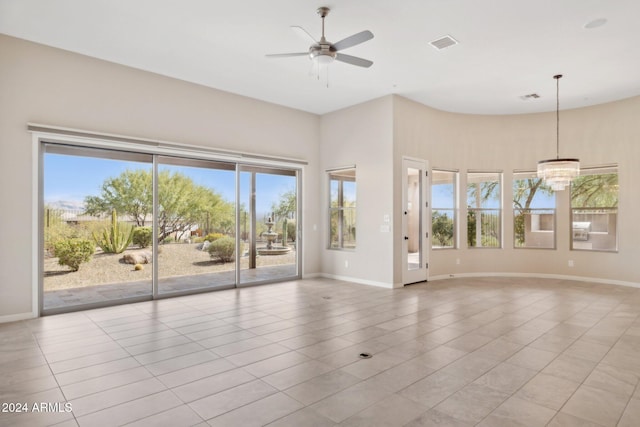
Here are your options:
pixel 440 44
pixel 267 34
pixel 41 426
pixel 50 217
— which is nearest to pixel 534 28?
pixel 440 44

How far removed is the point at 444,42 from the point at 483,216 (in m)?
4.64

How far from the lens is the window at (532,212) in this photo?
25.3 ft

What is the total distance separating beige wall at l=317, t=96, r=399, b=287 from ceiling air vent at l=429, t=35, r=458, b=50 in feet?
6.35

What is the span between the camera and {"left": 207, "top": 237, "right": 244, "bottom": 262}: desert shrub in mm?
6391

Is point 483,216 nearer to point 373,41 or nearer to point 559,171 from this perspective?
point 559,171

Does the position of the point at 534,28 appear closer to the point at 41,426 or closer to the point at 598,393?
the point at 598,393

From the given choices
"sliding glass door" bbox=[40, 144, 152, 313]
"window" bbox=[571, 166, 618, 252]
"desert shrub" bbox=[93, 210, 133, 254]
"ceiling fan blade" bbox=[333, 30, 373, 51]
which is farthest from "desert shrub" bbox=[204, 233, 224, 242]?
"window" bbox=[571, 166, 618, 252]

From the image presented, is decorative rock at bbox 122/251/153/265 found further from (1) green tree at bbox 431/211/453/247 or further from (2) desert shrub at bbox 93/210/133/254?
(1) green tree at bbox 431/211/453/247

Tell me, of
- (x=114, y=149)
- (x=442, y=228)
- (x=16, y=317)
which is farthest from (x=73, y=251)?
(x=442, y=228)

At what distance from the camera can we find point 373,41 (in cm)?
457

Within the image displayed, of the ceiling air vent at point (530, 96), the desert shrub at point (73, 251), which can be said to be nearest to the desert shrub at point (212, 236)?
the desert shrub at point (73, 251)

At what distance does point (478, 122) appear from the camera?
7965mm

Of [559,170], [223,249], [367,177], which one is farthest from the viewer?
[367,177]

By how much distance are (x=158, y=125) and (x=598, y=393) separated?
6.13 m
